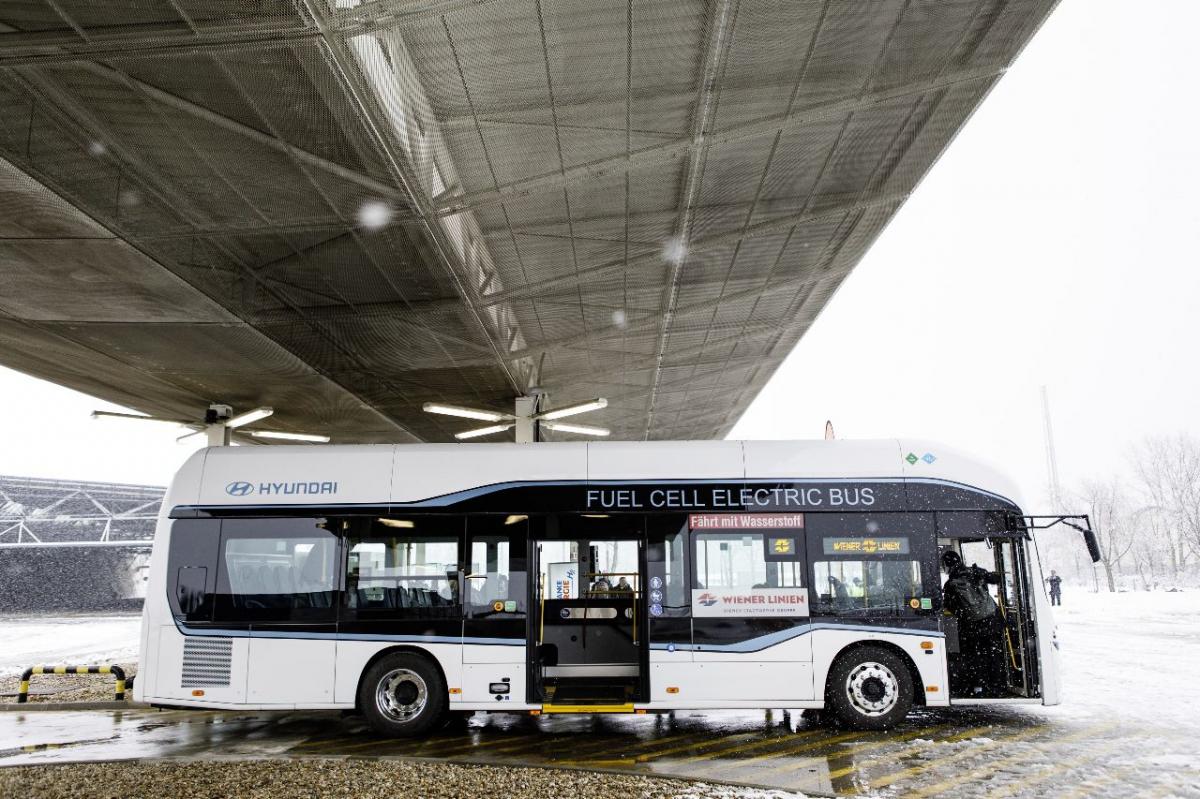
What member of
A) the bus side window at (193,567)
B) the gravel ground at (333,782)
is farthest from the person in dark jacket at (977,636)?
the bus side window at (193,567)

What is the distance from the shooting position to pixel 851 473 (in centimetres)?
989

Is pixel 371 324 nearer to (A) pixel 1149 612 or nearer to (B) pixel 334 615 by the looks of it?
(B) pixel 334 615

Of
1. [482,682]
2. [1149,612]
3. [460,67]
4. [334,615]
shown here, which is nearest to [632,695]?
[482,682]

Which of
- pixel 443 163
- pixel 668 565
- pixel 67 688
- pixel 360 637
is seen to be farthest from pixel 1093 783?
pixel 67 688

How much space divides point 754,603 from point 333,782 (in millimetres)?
4616

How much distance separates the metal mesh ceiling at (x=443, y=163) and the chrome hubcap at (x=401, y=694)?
4962 mm

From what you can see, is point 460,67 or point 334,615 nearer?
point 460,67

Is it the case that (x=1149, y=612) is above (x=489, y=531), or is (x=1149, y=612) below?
below

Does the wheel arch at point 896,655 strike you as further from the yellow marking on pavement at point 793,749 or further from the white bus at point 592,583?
the yellow marking on pavement at point 793,749

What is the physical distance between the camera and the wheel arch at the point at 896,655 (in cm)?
934

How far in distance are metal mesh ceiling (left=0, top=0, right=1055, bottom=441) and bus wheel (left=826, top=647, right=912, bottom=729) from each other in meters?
5.48

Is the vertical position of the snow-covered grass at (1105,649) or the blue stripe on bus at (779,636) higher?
the blue stripe on bus at (779,636)

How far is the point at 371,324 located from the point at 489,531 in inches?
208

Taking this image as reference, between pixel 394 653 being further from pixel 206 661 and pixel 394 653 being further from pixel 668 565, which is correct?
pixel 668 565
